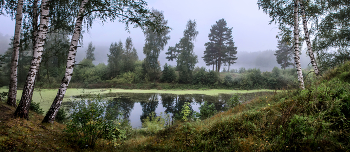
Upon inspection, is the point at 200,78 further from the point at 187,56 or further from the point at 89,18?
the point at 89,18

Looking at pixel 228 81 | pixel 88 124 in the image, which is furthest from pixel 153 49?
pixel 88 124

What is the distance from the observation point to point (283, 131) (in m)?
3.23

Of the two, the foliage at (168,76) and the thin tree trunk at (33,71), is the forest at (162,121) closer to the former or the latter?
the thin tree trunk at (33,71)

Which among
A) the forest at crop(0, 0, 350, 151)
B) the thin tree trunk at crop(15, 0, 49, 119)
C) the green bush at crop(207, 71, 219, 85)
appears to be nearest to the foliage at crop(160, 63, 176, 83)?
the green bush at crop(207, 71, 219, 85)

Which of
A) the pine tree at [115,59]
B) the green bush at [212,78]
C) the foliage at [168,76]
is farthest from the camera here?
the pine tree at [115,59]

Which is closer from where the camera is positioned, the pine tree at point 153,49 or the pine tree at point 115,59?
the pine tree at point 153,49

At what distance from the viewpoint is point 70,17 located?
5.84m

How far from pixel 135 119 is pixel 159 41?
2017cm

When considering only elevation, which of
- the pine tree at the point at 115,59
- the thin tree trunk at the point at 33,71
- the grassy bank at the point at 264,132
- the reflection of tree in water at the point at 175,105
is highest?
the pine tree at the point at 115,59

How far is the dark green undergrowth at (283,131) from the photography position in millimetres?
2777

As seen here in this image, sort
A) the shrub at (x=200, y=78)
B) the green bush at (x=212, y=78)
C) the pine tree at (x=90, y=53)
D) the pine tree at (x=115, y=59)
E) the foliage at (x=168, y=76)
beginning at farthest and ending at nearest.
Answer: the pine tree at (x=90, y=53), the pine tree at (x=115, y=59), the foliage at (x=168, y=76), the shrub at (x=200, y=78), the green bush at (x=212, y=78)

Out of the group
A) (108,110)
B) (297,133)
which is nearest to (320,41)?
(297,133)

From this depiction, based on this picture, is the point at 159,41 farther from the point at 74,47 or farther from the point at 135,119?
the point at 74,47

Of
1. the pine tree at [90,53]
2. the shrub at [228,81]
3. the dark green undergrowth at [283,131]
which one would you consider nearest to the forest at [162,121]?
the dark green undergrowth at [283,131]
